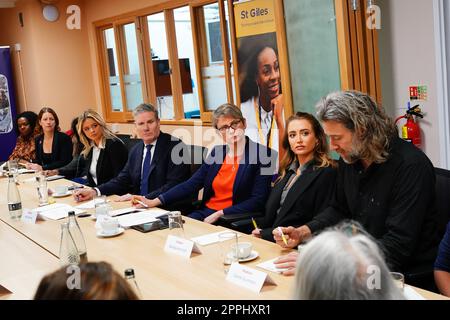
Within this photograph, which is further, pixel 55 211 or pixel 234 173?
pixel 234 173

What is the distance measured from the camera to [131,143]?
4840 millimetres

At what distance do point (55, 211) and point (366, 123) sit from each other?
205cm

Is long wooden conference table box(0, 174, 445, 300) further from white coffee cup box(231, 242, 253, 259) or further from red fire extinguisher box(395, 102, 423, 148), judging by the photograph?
red fire extinguisher box(395, 102, 423, 148)

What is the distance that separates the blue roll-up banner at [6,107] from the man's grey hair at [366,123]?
6.64m

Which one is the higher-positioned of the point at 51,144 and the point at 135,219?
the point at 51,144

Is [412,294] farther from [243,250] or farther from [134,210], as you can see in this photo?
[134,210]

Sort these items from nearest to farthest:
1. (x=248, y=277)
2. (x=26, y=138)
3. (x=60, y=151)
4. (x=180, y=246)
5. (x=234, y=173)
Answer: (x=248, y=277) < (x=180, y=246) < (x=234, y=173) < (x=60, y=151) < (x=26, y=138)

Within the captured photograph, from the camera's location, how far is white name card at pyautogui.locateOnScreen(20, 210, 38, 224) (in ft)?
10.1

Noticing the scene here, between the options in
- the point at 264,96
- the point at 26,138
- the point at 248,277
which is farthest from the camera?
the point at 26,138

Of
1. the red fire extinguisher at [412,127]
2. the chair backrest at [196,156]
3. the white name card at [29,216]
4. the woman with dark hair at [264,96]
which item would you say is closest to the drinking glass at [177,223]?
the white name card at [29,216]

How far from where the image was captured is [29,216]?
311cm

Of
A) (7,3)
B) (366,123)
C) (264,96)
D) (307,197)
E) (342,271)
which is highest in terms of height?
(7,3)

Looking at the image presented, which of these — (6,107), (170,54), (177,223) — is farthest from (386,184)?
(6,107)
